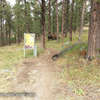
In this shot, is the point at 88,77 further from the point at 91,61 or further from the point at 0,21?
the point at 0,21

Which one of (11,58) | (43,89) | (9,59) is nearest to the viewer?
(43,89)

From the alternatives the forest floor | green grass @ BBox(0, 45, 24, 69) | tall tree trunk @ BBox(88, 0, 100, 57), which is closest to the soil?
the forest floor

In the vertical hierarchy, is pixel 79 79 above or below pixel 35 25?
below

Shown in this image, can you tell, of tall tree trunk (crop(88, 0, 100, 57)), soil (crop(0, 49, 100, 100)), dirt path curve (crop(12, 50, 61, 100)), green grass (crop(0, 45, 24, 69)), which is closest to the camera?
soil (crop(0, 49, 100, 100))

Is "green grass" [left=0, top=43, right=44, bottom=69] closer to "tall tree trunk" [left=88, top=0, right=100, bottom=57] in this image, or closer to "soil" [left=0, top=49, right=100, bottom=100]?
"soil" [left=0, top=49, right=100, bottom=100]

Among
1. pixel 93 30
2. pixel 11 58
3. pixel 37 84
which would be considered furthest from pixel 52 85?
pixel 11 58

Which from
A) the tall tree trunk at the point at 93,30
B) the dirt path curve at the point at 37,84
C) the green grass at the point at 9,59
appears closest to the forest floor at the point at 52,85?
the dirt path curve at the point at 37,84

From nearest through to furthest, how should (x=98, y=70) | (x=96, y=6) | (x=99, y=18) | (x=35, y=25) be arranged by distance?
1. (x=98, y=70)
2. (x=96, y=6)
3. (x=99, y=18)
4. (x=35, y=25)

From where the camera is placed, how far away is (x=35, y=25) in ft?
140

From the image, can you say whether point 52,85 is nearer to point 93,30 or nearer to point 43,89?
point 43,89

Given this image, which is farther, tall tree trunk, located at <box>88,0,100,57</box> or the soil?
tall tree trunk, located at <box>88,0,100,57</box>

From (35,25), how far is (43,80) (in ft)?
126

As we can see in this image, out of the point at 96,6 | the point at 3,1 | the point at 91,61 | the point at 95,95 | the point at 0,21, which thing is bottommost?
the point at 95,95

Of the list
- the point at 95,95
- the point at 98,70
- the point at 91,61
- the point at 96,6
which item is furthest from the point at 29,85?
the point at 96,6
